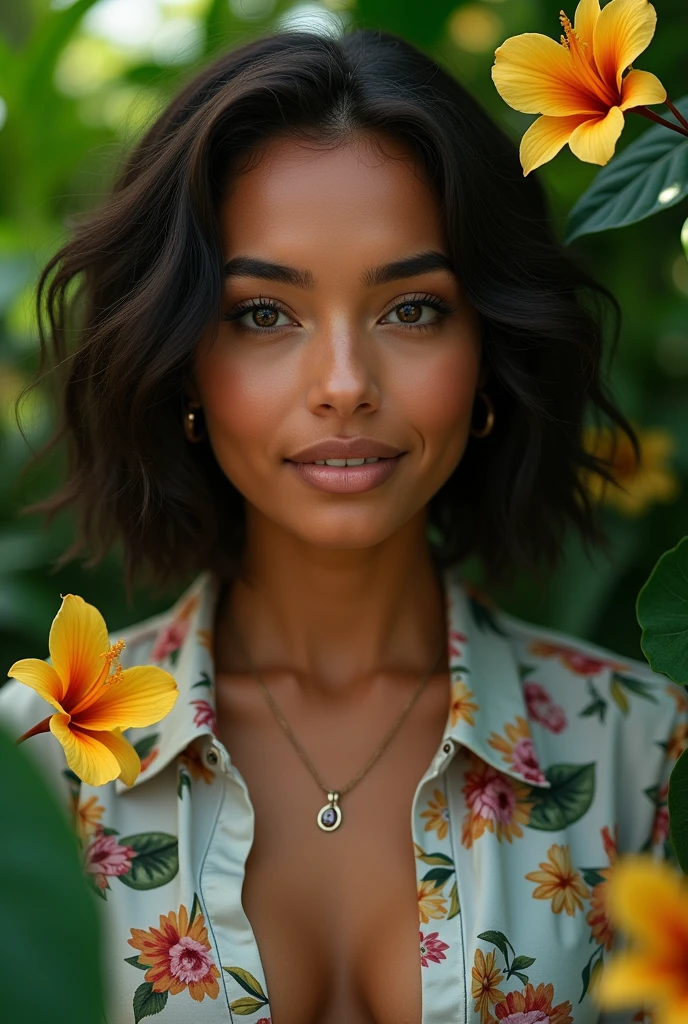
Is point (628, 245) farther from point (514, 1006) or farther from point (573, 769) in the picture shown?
point (514, 1006)

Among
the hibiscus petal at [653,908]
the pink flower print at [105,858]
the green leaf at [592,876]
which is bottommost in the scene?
the green leaf at [592,876]

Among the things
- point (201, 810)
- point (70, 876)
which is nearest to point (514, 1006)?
point (201, 810)

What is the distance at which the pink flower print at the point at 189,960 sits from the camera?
132 cm

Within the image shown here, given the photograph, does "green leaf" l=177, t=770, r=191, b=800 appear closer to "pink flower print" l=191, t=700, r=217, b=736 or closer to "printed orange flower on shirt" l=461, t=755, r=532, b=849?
"pink flower print" l=191, t=700, r=217, b=736

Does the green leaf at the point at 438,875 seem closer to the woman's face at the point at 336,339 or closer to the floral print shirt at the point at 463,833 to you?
the floral print shirt at the point at 463,833

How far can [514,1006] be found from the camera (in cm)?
136

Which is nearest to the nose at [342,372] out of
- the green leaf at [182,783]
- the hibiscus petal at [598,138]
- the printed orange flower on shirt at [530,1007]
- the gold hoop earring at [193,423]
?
the gold hoop earring at [193,423]

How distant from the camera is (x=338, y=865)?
146 cm

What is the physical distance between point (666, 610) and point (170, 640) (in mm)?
792

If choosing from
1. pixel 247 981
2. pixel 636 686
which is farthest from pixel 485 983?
pixel 636 686

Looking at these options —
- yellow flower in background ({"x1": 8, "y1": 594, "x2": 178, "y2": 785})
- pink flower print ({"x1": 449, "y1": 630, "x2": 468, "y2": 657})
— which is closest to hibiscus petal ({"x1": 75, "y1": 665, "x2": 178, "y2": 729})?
yellow flower in background ({"x1": 8, "y1": 594, "x2": 178, "y2": 785})

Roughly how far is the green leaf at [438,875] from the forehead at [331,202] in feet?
2.35

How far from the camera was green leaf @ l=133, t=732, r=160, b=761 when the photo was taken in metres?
1.50

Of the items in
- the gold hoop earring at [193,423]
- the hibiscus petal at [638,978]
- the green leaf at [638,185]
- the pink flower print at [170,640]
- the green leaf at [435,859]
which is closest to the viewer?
the hibiscus petal at [638,978]
